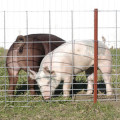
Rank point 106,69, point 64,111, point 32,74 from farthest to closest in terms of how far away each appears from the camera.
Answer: point 106,69, point 32,74, point 64,111

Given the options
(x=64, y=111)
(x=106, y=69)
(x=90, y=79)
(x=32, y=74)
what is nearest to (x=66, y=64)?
(x=32, y=74)

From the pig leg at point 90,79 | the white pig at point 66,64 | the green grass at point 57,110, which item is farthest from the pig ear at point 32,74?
the pig leg at point 90,79

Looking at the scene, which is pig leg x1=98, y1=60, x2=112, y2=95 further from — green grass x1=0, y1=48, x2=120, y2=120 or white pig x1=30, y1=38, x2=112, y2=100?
green grass x1=0, y1=48, x2=120, y2=120

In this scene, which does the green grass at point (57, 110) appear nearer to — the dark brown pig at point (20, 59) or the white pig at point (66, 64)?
the white pig at point (66, 64)

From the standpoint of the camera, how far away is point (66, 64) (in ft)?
18.7

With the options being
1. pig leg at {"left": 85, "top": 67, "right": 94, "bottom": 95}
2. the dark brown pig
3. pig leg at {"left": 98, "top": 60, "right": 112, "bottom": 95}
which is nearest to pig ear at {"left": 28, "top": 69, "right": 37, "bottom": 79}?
the dark brown pig

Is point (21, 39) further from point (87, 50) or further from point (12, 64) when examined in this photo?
point (87, 50)

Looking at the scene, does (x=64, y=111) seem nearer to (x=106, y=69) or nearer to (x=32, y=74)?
(x=32, y=74)

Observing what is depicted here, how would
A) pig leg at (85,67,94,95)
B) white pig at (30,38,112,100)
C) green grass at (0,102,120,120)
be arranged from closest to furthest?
1. green grass at (0,102,120,120)
2. white pig at (30,38,112,100)
3. pig leg at (85,67,94,95)

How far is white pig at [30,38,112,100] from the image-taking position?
5.65 meters

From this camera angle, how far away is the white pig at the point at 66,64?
565 centimetres

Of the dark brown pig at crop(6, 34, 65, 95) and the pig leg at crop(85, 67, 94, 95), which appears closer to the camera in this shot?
the dark brown pig at crop(6, 34, 65, 95)

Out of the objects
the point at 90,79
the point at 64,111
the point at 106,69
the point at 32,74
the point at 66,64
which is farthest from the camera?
the point at 90,79

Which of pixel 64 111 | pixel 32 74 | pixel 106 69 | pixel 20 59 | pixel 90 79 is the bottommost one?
pixel 64 111
